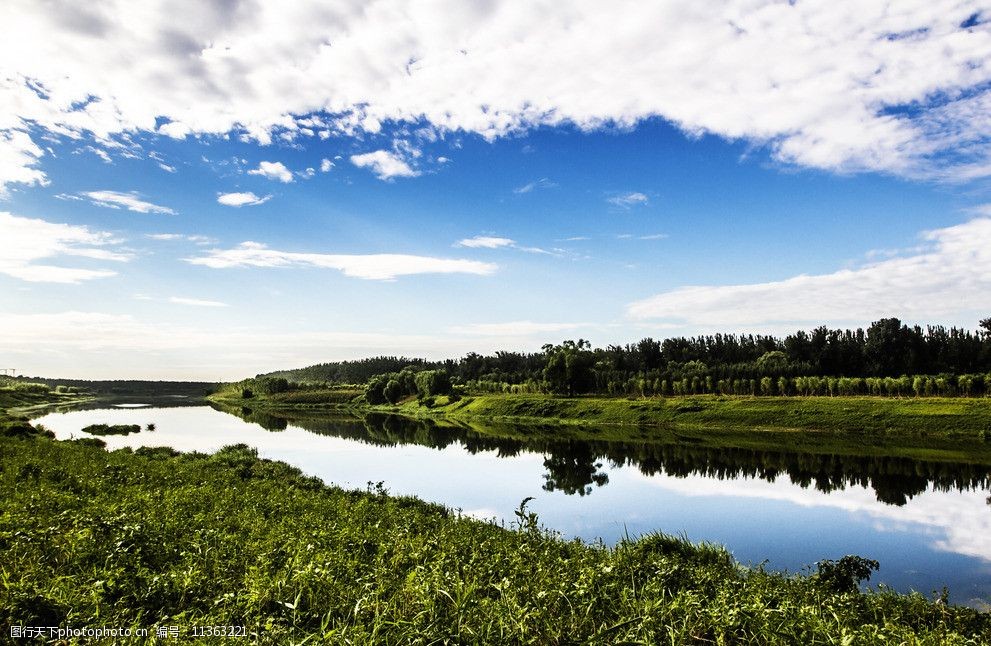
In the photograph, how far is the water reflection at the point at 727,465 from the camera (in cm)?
4156

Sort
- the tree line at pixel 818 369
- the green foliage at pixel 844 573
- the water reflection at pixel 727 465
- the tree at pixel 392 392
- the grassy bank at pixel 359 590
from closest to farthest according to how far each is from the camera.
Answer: the grassy bank at pixel 359 590, the green foliage at pixel 844 573, the water reflection at pixel 727 465, the tree line at pixel 818 369, the tree at pixel 392 392

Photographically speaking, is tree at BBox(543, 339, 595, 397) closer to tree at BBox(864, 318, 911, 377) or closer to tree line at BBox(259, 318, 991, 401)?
tree line at BBox(259, 318, 991, 401)

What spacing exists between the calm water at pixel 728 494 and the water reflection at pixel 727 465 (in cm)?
16

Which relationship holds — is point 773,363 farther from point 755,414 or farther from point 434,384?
point 434,384

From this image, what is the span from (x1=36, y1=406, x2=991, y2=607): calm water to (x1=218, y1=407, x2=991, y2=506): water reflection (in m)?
0.16

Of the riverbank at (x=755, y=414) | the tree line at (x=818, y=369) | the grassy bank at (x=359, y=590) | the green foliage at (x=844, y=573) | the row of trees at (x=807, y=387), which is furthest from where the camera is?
the tree line at (x=818, y=369)

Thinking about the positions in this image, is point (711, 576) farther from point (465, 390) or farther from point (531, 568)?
point (465, 390)

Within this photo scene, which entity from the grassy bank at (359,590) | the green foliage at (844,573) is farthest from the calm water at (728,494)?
the grassy bank at (359,590)

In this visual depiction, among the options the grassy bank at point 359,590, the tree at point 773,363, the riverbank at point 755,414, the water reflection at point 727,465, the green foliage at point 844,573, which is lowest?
the water reflection at point 727,465

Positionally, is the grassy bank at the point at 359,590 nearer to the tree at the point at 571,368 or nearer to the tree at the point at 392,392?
the tree at the point at 571,368

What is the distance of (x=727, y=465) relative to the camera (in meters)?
51.0

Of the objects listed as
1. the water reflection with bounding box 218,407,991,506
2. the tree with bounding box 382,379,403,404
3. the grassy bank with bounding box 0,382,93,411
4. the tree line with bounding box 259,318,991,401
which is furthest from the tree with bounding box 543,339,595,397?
the grassy bank with bounding box 0,382,93,411

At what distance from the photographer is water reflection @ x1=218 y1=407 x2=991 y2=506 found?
A: 41.6m

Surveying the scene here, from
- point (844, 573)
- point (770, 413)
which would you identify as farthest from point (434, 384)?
point (844, 573)
